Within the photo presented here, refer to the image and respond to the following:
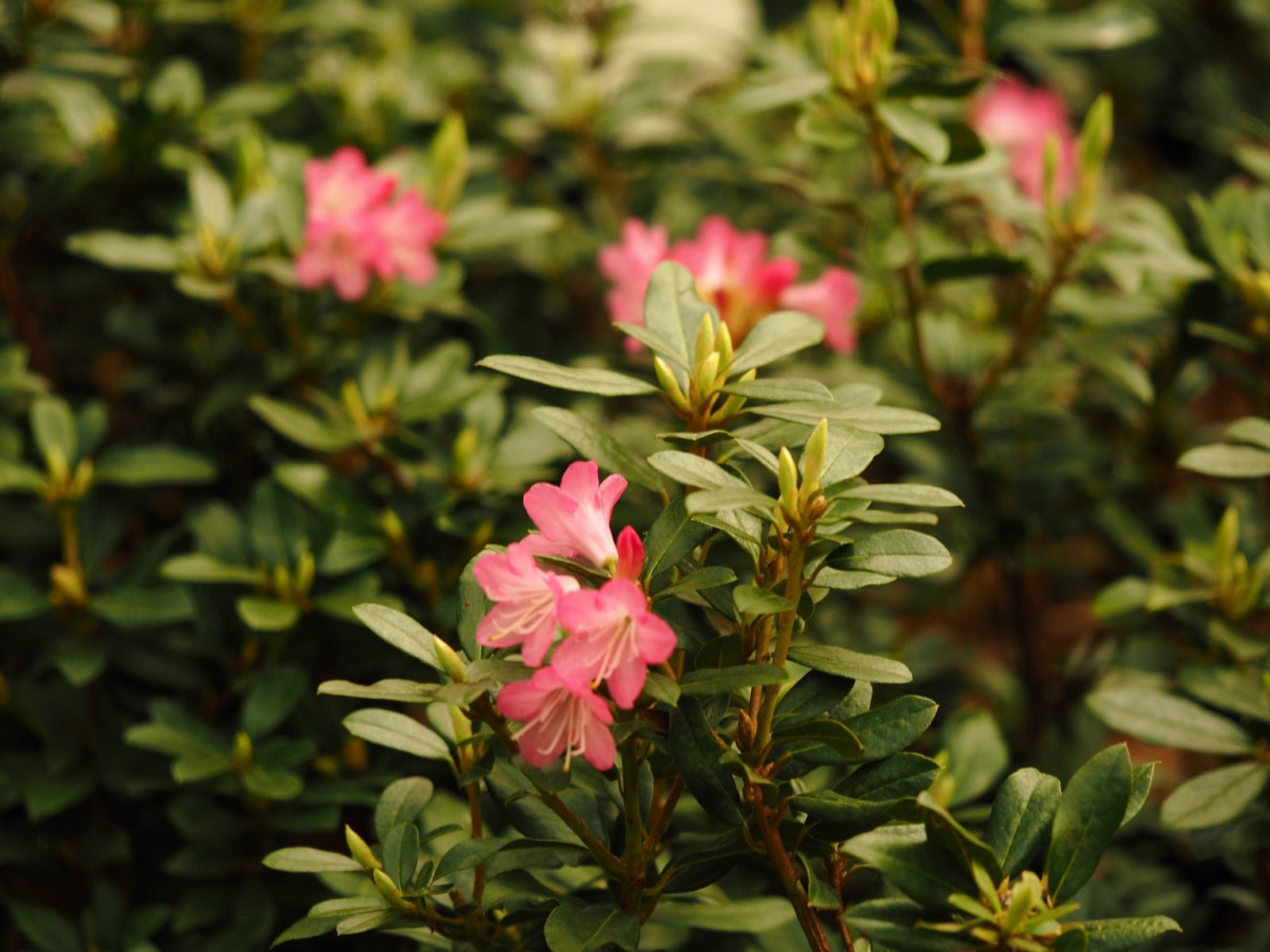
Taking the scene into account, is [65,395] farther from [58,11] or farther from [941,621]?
[941,621]

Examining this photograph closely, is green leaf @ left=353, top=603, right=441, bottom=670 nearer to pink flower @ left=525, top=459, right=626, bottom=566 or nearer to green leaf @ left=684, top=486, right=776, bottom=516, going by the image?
pink flower @ left=525, top=459, right=626, bottom=566

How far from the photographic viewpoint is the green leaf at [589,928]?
883mm

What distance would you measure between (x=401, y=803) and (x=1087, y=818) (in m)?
0.57

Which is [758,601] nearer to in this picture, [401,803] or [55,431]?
[401,803]

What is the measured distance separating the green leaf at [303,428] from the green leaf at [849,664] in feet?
2.15

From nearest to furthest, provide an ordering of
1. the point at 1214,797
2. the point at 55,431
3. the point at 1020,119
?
the point at 1214,797, the point at 55,431, the point at 1020,119

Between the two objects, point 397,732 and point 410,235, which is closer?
point 397,732

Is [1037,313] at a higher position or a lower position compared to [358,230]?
lower

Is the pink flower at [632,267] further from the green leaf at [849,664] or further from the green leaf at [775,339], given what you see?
the green leaf at [849,664]

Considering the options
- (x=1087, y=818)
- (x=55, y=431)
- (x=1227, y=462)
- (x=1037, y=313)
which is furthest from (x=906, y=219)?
(x=55, y=431)

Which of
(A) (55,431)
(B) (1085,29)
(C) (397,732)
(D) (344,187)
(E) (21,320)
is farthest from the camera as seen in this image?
(B) (1085,29)

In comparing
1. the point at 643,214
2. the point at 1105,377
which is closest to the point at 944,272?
the point at 1105,377

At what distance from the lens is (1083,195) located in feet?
4.76

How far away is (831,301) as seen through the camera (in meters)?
1.53
